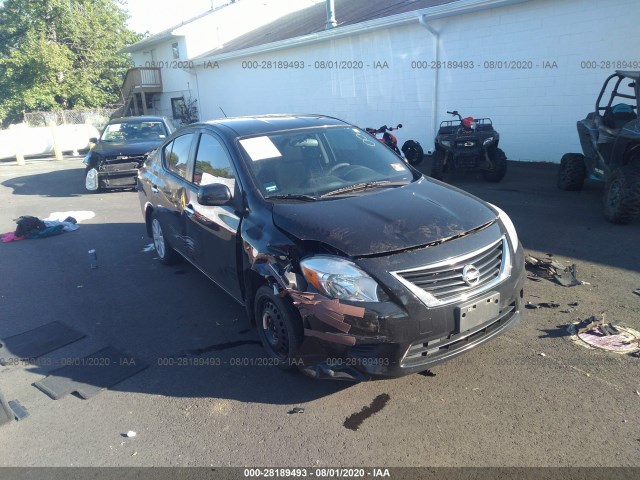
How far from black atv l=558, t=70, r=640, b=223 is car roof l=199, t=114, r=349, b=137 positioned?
385cm

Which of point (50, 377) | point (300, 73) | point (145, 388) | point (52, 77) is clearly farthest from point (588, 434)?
point (52, 77)

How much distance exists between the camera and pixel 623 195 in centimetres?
623

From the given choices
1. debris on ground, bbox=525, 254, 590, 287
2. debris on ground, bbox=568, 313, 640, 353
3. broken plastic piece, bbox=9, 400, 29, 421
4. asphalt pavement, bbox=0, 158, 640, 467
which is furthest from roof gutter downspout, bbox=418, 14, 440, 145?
broken plastic piece, bbox=9, 400, 29, 421

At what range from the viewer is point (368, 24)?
14195mm

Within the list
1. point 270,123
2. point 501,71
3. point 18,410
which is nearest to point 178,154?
point 270,123

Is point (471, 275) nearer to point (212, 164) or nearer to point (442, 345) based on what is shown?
point (442, 345)

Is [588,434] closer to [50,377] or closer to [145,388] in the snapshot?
[145,388]

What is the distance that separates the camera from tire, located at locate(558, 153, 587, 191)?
8398 millimetres

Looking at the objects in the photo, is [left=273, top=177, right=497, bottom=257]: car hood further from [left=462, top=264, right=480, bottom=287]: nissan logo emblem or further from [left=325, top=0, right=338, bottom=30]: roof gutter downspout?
[left=325, top=0, right=338, bottom=30]: roof gutter downspout

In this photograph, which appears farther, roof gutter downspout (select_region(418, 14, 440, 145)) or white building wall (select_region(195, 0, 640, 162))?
roof gutter downspout (select_region(418, 14, 440, 145))

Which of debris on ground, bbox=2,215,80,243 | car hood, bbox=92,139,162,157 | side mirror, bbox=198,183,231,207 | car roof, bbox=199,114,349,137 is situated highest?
car roof, bbox=199,114,349,137

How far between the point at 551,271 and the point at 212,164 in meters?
3.51

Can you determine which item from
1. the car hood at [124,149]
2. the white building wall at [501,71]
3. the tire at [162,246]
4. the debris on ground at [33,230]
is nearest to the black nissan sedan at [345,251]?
the tire at [162,246]

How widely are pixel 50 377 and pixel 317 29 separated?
647 inches
